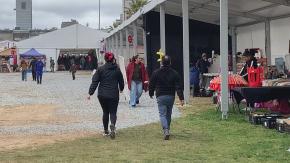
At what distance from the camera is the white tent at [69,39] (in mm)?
62469

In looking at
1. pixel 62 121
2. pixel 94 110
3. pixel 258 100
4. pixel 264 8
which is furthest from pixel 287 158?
pixel 264 8

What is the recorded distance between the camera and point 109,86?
1231 centimetres

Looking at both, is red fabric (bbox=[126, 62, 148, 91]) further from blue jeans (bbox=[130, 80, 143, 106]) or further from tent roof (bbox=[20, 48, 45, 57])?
tent roof (bbox=[20, 48, 45, 57])

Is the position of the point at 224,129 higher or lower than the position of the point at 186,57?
lower

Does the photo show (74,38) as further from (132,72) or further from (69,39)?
(132,72)

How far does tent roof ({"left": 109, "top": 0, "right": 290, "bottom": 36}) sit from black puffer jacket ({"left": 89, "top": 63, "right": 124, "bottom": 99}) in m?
7.28

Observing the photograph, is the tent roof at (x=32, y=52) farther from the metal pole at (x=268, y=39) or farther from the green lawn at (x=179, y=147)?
the green lawn at (x=179, y=147)

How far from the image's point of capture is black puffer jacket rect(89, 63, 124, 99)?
40.3 feet

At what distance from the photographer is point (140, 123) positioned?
1467 cm

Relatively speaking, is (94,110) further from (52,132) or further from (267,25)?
(267,25)

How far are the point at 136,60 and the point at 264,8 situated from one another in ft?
16.3

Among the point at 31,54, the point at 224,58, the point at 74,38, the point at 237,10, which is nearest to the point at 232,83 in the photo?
the point at 224,58

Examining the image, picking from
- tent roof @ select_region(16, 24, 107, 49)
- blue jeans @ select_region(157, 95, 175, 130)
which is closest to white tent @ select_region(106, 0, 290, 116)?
blue jeans @ select_region(157, 95, 175, 130)

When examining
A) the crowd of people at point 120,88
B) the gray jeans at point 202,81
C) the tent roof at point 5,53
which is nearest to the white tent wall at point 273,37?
the gray jeans at point 202,81
